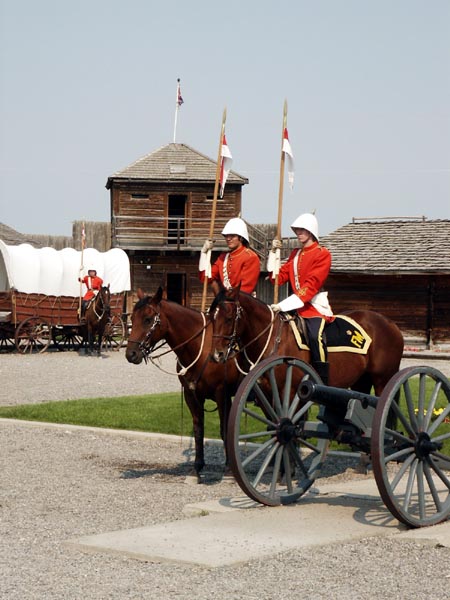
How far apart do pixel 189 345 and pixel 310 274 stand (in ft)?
4.25

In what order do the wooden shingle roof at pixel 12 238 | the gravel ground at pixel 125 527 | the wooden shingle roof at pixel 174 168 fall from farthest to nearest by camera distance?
the wooden shingle roof at pixel 174 168, the wooden shingle roof at pixel 12 238, the gravel ground at pixel 125 527

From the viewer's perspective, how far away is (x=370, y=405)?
7.74 meters

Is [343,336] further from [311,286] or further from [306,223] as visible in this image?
[306,223]

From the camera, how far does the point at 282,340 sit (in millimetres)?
9305

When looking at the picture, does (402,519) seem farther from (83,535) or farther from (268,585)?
(83,535)

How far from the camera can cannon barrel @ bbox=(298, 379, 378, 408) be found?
759 centimetres

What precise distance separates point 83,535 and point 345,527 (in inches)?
70.5

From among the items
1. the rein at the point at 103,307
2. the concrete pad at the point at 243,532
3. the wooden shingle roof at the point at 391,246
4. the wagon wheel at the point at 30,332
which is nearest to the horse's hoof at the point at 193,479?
the concrete pad at the point at 243,532

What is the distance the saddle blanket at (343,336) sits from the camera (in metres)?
9.42

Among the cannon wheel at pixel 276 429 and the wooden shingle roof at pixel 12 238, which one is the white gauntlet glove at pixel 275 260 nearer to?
the cannon wheel at pixel 276 429

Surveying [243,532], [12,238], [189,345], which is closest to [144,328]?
[189,345]

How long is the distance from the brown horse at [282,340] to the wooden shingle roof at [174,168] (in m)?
31.7

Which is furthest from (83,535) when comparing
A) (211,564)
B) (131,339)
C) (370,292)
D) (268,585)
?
(370,292)

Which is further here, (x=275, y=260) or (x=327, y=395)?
(x=275, y=260)
